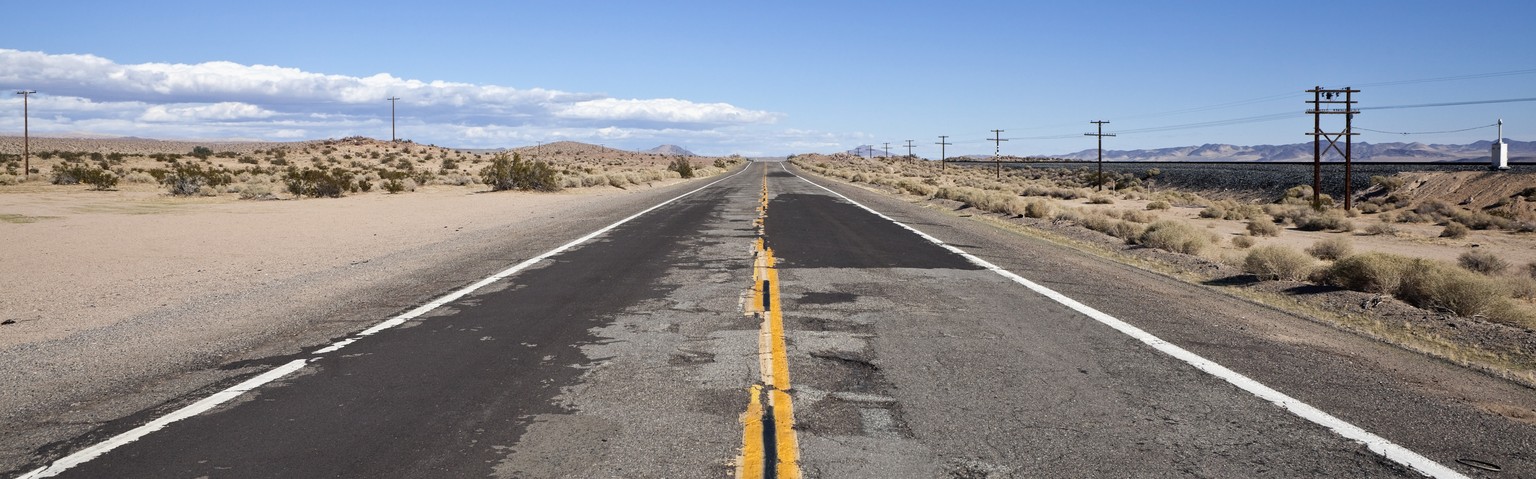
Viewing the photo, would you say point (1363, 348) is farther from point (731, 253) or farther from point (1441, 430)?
point (731, 253)

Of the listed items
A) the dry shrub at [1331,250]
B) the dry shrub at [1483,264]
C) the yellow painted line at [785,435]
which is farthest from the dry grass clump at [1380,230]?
the yellow painted line at [785,435]

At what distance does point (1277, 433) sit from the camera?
16.1ft

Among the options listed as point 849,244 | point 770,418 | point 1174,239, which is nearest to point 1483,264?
point 1174,239

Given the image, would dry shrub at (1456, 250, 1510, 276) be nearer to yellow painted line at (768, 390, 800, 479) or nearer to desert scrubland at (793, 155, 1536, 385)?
desert scrubland at (793, 155, 1536, 385)

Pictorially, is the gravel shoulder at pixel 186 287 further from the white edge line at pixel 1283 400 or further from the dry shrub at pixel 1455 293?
the dry shrub at pixel 1455 293

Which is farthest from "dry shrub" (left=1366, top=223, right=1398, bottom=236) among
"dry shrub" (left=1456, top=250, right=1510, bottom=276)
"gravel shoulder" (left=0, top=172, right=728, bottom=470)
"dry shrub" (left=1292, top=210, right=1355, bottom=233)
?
"gravel shoulder" (left=0, top=172, right=728, bottom=470)

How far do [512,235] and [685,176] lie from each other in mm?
56896

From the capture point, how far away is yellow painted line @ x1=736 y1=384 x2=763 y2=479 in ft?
14.0

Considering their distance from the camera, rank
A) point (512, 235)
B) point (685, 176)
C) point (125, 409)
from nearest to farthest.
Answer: point (125, 409), point (512, 235), point (685, 176)

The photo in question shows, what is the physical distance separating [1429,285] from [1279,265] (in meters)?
2.16

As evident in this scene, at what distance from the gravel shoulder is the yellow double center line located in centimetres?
354

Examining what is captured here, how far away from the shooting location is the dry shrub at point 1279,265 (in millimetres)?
12055

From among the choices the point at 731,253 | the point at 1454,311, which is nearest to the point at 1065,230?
the point at 731,253

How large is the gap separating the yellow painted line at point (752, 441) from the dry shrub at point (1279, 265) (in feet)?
30.7
